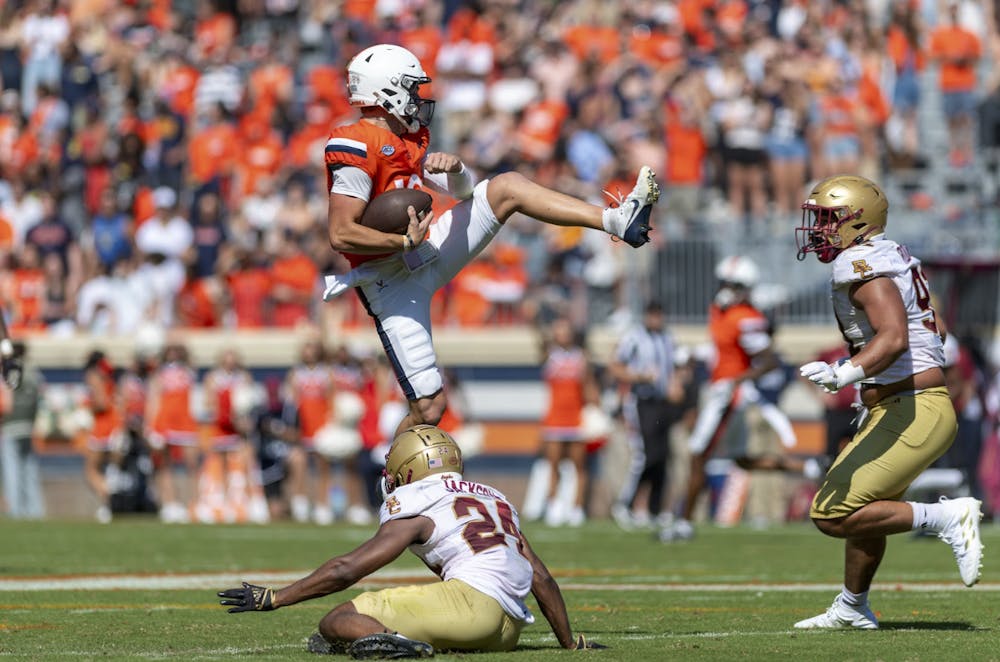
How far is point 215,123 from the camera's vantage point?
914 inches

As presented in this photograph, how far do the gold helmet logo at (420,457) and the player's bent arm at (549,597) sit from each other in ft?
1.25

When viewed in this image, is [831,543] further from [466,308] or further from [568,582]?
[466,308]

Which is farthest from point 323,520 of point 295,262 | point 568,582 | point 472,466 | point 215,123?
point 568,582

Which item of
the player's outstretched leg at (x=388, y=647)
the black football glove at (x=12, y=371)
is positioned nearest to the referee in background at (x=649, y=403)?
the black football glove at (x=12, y=371)

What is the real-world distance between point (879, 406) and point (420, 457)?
2.01 metres

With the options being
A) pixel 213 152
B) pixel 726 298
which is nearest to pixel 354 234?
pixel 726 298

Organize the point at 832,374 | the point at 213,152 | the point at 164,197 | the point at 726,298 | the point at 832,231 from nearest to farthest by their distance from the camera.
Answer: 1. the point at 832,374
2. the point at 832,231
3. the point at 726,298
4. the point at 164,197
5. the point at 213,152

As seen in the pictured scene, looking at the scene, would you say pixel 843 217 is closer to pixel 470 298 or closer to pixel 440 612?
pixel 440 612

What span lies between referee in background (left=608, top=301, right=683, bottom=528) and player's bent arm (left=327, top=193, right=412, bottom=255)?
953 cm

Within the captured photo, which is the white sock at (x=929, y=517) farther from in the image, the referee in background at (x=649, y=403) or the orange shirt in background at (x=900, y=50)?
the orange shirt in background at (x=900, y=50)

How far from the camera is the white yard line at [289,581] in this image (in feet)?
33.3

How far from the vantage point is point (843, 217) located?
25.4ft

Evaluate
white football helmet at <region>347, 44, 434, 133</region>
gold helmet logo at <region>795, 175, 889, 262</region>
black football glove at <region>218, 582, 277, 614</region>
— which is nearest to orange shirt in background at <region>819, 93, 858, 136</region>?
white football helmet at <region>347, 44, 434, 133</region>

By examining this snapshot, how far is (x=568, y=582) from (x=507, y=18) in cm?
1342
